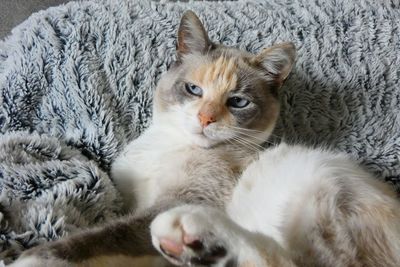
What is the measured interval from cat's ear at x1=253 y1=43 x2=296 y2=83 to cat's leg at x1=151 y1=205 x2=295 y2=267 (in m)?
0.59

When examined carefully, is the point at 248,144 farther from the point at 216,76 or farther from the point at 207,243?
the point at 207,243

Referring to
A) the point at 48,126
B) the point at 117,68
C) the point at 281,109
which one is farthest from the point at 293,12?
the point at 48,126

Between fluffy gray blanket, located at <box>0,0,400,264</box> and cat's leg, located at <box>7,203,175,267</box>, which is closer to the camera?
cat's leg, located at <box>7,203,175,267</box>

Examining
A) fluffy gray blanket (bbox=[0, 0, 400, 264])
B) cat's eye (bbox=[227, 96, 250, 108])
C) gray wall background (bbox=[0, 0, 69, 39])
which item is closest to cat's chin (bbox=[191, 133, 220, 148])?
cat's eye (bbox=[227, 96, 250, 108])

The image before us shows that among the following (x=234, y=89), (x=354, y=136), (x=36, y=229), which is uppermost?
(x=234, y=89)

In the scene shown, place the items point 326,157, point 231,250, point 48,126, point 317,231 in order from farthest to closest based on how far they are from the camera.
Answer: point 48,126
point 326,157
point 317,231
point 231,250

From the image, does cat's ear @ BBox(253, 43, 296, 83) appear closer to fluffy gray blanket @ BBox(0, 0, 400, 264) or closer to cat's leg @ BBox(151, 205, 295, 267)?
fluffy gray blanket @ BBox(0, 0, 400, 264)

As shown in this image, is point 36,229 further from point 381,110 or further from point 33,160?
point 381,110

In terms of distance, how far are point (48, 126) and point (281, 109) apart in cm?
71

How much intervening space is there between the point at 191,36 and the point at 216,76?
15 cm

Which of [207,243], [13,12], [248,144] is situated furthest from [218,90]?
[13,12]

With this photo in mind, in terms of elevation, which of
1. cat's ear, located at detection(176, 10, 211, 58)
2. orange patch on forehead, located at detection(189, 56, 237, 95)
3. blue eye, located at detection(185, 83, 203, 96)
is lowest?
blue eye, located at detection(185, 83, 203, 96)

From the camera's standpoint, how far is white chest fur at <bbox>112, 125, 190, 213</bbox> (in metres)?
1.36

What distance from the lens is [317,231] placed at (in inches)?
40.9
